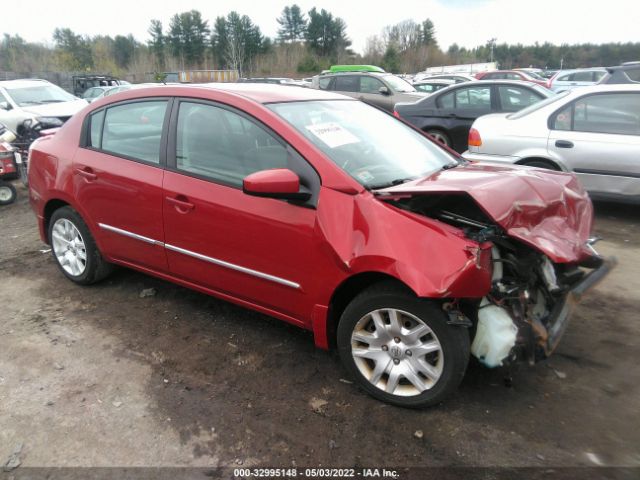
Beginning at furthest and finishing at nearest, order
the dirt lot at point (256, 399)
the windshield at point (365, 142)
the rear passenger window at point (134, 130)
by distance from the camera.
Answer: the rear passenger window at point (134, 130) < the windshield at point (365, 142) < the dirt lot at point (256, 399)

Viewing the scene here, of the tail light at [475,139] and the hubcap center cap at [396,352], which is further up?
the tail light at [475,139]

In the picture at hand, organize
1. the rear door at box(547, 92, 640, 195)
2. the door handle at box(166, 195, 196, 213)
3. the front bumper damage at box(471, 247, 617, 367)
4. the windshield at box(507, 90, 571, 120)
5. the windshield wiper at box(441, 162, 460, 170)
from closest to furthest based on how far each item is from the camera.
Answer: the front bumper damage at box(471, 247, 617, 367) → the door handle at box(166, 195, 196, 213) → the windshield wiper at box(441, 162, 460, 170) → the rear door at box(547, 92, 640, 195) → the windshield at box(507, 90, 571, 120)

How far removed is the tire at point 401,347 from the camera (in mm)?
2512

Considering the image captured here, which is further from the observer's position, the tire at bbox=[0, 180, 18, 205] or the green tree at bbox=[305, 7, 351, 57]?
the green tree at bbox=[305, 7, 351, 57]

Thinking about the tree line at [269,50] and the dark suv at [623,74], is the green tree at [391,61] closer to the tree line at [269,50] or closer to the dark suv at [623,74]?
the tree line at [269,50]

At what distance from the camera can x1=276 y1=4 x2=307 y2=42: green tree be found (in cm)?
7181

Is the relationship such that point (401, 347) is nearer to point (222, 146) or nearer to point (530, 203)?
point (530, 203)

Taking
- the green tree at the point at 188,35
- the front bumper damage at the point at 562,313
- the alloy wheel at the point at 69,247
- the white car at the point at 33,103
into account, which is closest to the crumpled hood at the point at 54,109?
the white car at the point at 33,103

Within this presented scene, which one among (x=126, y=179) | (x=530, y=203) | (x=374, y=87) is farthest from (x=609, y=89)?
(x=374, y=87)

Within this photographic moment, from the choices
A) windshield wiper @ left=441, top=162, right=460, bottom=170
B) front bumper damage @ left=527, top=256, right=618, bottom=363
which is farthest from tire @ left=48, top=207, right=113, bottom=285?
front bumper damage @ left=527, top=256, right=618, bottom=363

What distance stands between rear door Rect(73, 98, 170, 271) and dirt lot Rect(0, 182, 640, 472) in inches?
22.7

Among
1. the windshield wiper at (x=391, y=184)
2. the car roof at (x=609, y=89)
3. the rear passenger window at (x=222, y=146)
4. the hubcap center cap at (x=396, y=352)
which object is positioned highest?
the car roof at (x=609, y=89)

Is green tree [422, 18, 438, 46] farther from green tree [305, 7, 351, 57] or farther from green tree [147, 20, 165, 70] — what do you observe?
green tree [147, 20, 165, 70]

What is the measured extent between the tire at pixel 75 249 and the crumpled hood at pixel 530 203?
274 centimetres
